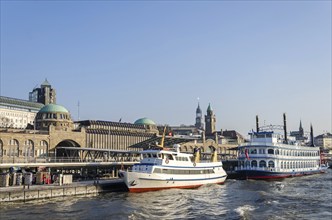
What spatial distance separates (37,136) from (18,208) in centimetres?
5869

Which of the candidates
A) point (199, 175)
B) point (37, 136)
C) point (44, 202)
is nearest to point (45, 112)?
point (37, 136)

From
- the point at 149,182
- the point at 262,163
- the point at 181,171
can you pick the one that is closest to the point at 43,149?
the point at 181,171

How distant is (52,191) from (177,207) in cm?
1929

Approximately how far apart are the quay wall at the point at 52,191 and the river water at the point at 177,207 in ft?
4.57

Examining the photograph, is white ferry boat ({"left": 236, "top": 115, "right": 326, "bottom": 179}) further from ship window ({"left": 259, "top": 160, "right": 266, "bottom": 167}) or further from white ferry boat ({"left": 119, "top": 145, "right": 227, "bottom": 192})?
white ferry boat ({"left": 119, "top": 145, "right": 227, "bottom": 192})

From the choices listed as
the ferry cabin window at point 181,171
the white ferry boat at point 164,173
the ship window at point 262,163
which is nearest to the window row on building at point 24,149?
the white ferry boat at point 164,173

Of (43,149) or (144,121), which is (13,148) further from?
(144,121)

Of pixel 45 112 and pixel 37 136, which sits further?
pixel 45 112

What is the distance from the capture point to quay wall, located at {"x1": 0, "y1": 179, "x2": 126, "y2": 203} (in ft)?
168

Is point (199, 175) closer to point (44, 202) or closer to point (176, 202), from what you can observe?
point (176, 202)

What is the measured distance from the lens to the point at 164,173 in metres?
69.7

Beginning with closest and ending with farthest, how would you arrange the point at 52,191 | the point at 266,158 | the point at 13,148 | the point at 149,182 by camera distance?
1. the point at 52,191
2. the point at 149,182
3. the point at 13,148
4. the point at 266,158

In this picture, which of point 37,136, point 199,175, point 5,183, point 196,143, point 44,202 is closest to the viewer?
point 44,202

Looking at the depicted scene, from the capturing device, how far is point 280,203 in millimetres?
55094
